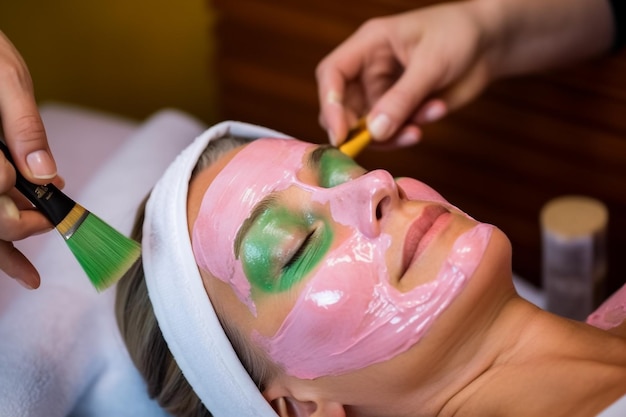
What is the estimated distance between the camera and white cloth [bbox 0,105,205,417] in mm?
1234

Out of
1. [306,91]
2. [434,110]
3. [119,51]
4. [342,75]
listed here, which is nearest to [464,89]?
[434,110]

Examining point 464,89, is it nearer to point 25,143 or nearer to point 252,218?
point 252,218

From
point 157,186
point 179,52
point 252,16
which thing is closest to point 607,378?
point 157,186

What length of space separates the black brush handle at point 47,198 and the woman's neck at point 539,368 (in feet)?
1.65

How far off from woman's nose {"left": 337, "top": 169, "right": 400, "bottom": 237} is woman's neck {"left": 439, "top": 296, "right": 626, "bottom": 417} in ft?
0.61

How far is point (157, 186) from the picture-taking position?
3.74ft

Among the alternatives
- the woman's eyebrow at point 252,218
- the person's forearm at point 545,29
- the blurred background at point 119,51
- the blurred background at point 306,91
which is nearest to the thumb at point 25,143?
the woman's eyebrow at point 252,218

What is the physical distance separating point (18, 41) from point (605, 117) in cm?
127

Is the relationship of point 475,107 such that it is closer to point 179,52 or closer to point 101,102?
point 179,52

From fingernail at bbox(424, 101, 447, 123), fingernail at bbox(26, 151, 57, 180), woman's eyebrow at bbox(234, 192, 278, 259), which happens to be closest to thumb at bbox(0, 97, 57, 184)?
fingernail at bbox(26, 151, 57, 180)

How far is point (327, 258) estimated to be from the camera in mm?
979

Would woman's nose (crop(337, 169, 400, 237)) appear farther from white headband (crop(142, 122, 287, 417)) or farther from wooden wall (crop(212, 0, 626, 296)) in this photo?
wooden wall (crop(212, 0, 626, 296))

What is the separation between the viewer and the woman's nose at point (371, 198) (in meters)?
0.98

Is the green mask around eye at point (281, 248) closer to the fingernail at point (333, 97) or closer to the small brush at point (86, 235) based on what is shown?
the small brush at point (86, 235)
